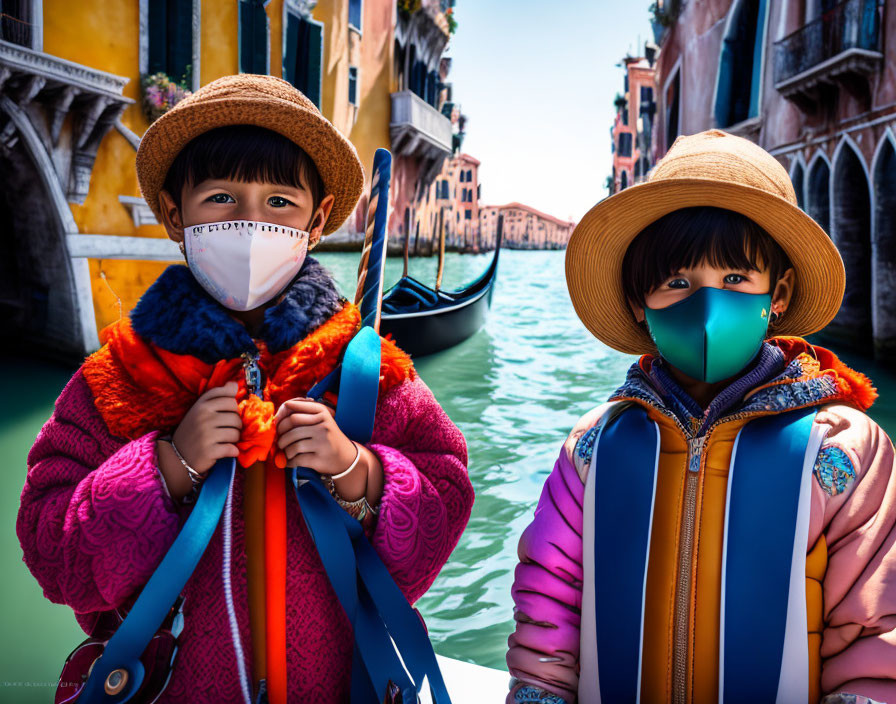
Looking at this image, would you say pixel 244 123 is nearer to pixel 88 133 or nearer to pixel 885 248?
pixel 88 133

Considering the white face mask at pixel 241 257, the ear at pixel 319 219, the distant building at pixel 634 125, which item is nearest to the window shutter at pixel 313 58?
the distant building at pixel 634 125

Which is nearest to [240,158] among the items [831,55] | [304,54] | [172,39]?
[172,39]

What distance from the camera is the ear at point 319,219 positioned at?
1123 millimetres

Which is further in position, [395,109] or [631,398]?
[395,109]

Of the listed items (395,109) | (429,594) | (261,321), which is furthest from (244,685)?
(395,109)

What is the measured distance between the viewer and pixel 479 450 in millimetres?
5074

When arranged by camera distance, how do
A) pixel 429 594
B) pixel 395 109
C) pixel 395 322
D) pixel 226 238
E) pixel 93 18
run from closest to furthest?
1. pixel 226 238
2. pixel 429 594
3. pixel 93 18
4. pixel 395 322
5. pixel 395 109

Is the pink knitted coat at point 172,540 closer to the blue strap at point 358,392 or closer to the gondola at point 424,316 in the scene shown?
the blue strap at point 358,392

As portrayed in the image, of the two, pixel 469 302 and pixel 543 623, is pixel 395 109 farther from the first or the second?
pixel 543 623

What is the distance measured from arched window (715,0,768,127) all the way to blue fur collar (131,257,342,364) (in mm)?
11126

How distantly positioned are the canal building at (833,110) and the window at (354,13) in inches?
227

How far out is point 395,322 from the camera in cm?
754

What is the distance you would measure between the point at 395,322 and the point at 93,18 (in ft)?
13.0

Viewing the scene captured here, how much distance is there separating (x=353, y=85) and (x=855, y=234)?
7169 millimetres
